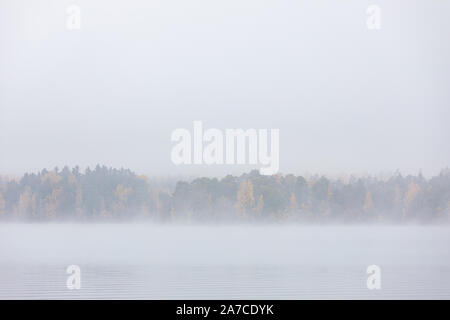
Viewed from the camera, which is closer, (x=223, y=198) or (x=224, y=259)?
(x=224, y=259)

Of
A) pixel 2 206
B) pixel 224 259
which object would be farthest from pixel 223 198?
pixel 2 206

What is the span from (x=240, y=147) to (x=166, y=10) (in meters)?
1.31

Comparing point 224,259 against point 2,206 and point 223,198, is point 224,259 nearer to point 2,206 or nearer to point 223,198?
point 223,198

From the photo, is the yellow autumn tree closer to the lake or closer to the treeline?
the treeline

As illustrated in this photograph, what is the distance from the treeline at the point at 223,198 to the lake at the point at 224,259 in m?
0.11

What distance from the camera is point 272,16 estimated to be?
6.87m

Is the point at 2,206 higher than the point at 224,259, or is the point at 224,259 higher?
the point at 2,206

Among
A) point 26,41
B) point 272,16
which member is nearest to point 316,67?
point 272,16

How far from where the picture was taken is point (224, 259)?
267 inches

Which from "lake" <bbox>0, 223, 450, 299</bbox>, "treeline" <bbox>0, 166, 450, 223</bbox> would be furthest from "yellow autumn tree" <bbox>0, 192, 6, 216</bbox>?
"lake" <bbox>0, 223, 450, 299</bbox>

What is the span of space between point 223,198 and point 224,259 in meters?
0.51

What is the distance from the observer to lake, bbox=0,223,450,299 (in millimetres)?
6570

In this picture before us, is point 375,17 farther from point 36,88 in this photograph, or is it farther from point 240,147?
point 36,88
